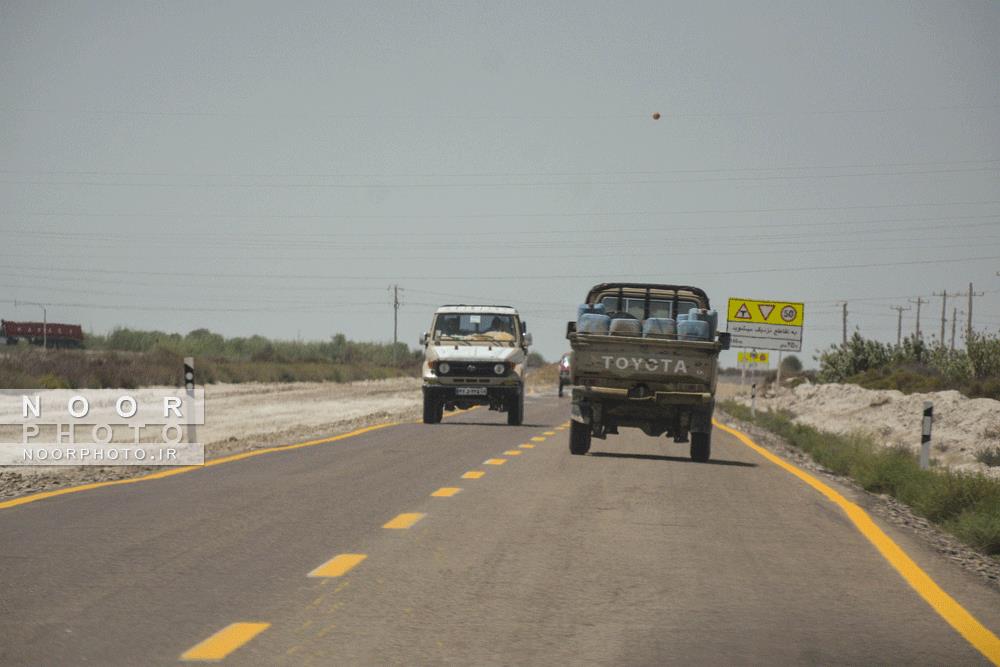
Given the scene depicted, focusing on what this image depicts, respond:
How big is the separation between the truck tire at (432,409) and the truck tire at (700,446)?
10225 millimetres

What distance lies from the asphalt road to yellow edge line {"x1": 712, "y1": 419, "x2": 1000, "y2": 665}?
88mm

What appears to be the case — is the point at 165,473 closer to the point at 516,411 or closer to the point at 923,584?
the point at 923,584

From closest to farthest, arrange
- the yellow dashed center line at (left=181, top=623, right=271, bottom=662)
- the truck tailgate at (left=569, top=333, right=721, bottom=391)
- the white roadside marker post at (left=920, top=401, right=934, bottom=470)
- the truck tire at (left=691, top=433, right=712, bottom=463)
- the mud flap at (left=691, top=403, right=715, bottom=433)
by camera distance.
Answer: the yellow dashed center line at (left=181, top=623, right=271, bottom=662)
the white roadside marker post at (left=920, top=401, right=934, bottom=470)
the truck tailgate at (left=569, top=333, right=721, bottom=391)
the mud flap at (left=691, top=403, right=715, bottom=433)
the truck tire at (left=691, top=433, right=712, bottom=463)

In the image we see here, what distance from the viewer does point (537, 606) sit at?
26.2ft

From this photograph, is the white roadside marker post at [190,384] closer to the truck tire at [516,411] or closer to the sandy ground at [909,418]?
the truck tire at [516,411]

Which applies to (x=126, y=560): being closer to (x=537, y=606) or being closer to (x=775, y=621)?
(x=537, y=606)

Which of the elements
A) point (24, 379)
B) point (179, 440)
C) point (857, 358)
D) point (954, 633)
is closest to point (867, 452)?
point (179, 440)

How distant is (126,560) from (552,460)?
10387 millimetres

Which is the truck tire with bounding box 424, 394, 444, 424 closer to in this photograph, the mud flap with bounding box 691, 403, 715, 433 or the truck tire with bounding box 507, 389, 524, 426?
the truck tire with bounding box 507, 389, 524, 426

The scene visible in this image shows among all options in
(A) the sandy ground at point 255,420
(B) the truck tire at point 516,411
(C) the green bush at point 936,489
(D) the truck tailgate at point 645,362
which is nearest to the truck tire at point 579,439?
(D) the truck tailgate at point 645,362

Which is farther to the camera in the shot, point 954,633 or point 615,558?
point 615,558

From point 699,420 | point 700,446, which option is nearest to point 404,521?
point 699,420

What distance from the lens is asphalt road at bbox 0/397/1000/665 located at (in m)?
6.97

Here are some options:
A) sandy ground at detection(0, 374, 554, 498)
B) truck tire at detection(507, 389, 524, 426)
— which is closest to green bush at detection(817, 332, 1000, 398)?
sandy ground at detection(0, 374, 554, 498)
